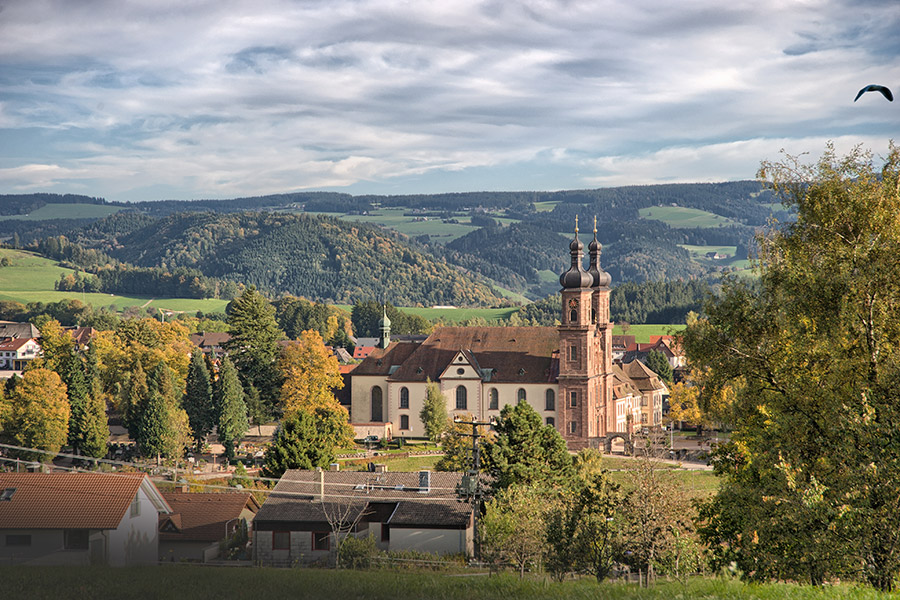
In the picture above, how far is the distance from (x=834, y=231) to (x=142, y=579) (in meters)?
16.8

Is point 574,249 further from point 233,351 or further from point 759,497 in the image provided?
point 759,497

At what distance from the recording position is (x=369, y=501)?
153 feet

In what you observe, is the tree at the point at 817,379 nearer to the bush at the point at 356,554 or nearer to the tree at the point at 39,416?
the bush at the point at 356,554

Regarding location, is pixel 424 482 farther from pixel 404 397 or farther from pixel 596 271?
pixel 596 271

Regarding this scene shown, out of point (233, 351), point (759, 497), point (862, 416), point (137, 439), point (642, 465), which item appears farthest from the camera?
point (233, 351)

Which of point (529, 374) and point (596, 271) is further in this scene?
point (596, 271)

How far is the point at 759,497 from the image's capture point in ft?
67.6

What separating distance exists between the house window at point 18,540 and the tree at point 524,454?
2258 cm

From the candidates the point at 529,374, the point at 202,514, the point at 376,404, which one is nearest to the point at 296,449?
the point at 202,514

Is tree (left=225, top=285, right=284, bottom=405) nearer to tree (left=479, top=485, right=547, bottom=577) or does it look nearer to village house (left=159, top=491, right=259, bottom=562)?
village house (left=159, top=491, right=259, bottom=562)

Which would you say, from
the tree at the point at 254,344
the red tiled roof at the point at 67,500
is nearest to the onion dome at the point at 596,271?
the tree at the point at 254,344

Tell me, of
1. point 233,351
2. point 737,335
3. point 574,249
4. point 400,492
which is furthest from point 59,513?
point 574,249

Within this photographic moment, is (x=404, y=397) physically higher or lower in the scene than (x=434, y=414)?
higher

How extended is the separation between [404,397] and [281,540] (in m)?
48.3
